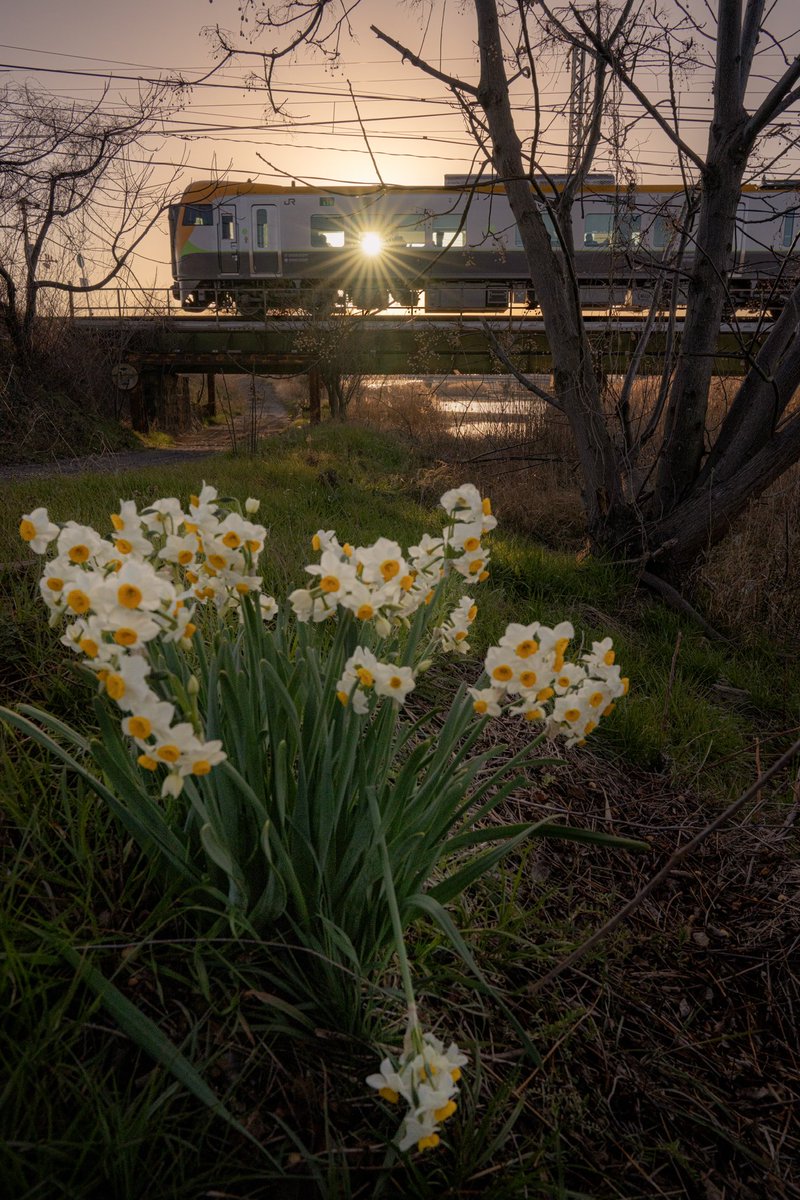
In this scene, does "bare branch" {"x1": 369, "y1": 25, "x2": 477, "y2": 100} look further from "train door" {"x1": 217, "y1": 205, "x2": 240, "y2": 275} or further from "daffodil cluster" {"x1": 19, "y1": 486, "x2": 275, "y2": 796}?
"train door" {"x1": 217, "y1": 205, "x2": 240, "y2": 275}

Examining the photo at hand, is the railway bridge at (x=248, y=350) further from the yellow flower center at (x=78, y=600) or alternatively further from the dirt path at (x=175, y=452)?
the yellow flower center at (x=78, y=600)

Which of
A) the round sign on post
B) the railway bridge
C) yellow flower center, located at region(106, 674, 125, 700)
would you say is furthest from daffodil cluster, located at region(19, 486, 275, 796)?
the round sign on post

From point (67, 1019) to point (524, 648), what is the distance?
817 mm

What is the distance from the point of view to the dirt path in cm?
706

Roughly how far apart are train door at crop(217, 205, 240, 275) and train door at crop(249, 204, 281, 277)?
353 mm

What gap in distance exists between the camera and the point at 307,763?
1.17m

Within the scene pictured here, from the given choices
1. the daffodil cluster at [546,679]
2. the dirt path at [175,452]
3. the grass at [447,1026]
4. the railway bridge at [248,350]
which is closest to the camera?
the grass at [447,1026]

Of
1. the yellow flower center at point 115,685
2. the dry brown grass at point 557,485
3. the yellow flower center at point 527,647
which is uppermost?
the yellow flower center at point 115,685

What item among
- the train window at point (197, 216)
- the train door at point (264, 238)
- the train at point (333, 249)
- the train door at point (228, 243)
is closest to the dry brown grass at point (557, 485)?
the train at point (333, 249)

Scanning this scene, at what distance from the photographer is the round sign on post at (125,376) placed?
13180mm

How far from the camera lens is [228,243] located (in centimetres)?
1606

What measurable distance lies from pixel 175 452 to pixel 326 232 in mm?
7330

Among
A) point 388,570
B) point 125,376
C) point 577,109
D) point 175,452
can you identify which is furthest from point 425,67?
point 125,376

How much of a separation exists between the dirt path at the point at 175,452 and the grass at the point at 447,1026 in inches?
166
